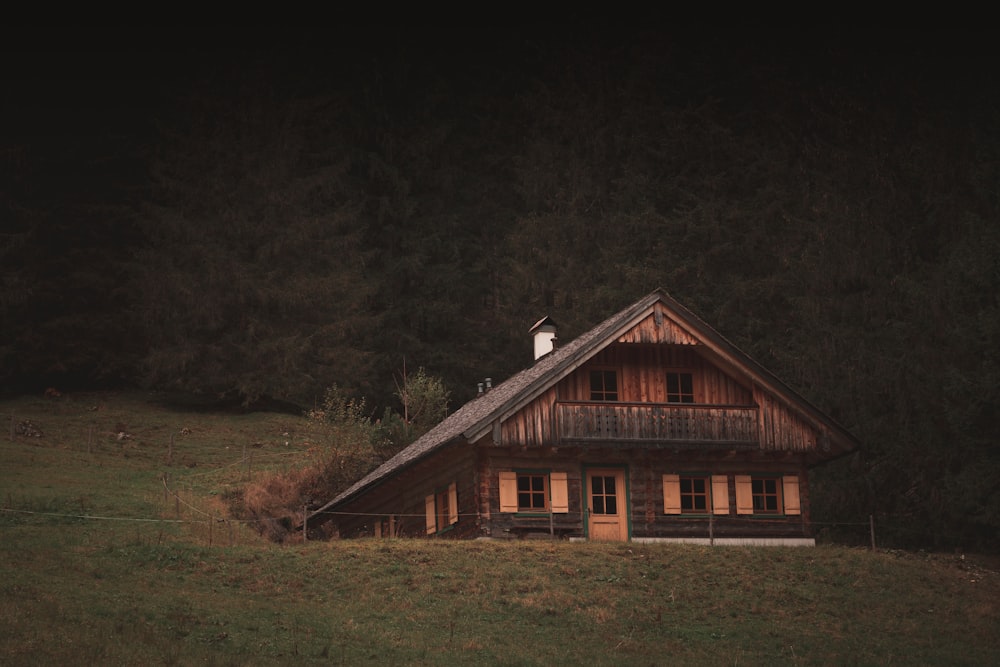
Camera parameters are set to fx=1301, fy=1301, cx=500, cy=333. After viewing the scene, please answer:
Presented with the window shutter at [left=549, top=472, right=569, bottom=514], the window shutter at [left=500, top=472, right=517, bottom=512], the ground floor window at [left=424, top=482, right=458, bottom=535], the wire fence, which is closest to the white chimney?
the ground floor window at [left=424, top=482, right=458, bottom=535]

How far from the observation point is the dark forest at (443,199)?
207ft

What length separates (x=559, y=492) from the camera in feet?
126

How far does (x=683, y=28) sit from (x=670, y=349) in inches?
1597

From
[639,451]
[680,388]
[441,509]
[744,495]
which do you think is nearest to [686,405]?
[680,388]

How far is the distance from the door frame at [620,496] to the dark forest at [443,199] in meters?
A: 19.6

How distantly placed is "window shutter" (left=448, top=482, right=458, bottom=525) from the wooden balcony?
13.6ft

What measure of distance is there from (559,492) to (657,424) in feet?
11.6

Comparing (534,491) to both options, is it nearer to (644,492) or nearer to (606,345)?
(644,492)

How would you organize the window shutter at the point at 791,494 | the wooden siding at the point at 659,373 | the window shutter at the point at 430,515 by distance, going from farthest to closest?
the window shutter at the point at 430,515 → the window shutter at the point at 791,494 → the wooden siding at the point at 659,373

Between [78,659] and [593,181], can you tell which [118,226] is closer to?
[593,181]

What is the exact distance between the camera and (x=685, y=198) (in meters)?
70.1

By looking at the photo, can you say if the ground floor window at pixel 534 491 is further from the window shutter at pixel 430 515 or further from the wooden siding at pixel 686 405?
the window shutter at pixel 430 515

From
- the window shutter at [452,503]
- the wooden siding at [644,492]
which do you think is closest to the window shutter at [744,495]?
the wooden siding at [644,492]

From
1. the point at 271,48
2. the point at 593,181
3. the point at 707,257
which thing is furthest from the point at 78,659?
the point at 271,48
